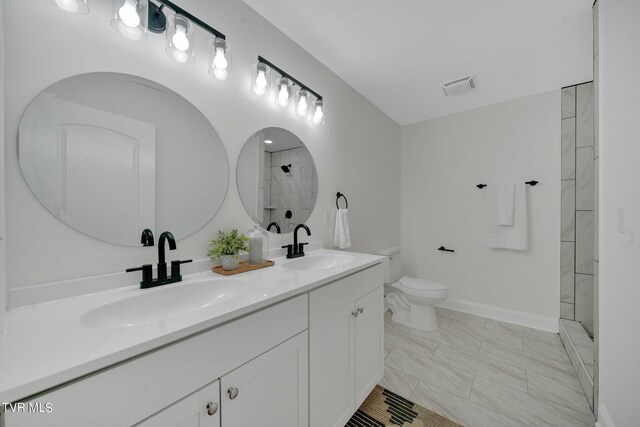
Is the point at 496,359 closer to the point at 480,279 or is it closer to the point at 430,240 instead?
the point at 480,279

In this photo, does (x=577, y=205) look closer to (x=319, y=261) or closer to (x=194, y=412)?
(x=319, y=261)

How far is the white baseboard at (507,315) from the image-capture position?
94.4 inches

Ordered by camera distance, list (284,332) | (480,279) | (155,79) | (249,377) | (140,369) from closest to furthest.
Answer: (140,369), (249,377), (284,332), (155,79), (480,279)

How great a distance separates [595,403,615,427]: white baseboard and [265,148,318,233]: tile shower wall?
189 centimetres

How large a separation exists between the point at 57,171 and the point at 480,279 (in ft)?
11.4

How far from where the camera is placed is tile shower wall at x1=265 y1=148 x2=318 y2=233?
1.62 meters

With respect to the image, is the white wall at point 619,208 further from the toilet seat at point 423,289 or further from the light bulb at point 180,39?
the light bulb at point 180,39

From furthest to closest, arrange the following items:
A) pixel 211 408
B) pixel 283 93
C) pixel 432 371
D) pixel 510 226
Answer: pixel 510 226, pixel 432 371, pixel 283 93, pixel 211 408

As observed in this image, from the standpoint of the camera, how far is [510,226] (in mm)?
2562

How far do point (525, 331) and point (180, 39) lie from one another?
3.55 meters

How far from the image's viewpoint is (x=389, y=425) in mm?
1343

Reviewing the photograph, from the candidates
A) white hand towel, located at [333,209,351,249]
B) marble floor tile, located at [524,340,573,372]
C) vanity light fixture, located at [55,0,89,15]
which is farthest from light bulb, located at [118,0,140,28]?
marble floor tile, located at [524,340,573,372]

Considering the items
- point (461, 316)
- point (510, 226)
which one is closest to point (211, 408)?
point (461, 316)

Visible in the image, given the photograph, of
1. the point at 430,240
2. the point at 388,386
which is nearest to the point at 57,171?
the point at 388,386
